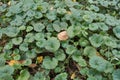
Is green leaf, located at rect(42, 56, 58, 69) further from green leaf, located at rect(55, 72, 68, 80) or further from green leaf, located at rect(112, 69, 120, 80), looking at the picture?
green leaf, located at rect(112, 69, 120, 80)

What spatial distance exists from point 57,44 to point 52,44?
0.04 metres

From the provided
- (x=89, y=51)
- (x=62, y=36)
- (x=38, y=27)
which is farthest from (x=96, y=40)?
(x=38, y=27)

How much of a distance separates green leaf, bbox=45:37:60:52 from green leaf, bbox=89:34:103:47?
0.29 m

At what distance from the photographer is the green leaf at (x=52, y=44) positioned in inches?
80.1

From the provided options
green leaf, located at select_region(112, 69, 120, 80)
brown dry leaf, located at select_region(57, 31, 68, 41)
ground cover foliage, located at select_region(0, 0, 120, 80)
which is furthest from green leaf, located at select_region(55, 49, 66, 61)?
green leaf, located at select_region(112, 69, 120, 80)

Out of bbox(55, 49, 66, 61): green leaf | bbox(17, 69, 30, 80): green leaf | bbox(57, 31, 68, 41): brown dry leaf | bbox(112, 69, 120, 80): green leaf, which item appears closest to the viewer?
bbox(112, 69, 120, 80): green leaf

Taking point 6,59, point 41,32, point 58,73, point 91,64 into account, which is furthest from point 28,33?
point 91,64

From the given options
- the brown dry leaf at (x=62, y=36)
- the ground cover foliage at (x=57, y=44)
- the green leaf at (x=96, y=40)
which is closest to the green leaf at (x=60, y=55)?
the ground cover foliage at (x=57, y=44)

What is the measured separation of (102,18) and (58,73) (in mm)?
720

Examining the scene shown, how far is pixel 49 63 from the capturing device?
6.54ft

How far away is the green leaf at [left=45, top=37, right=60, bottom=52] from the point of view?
6.68 feet

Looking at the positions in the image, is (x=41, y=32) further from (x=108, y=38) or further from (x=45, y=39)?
(x=108, y=38)

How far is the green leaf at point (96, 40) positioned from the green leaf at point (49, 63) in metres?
0.35

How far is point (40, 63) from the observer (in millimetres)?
2090
